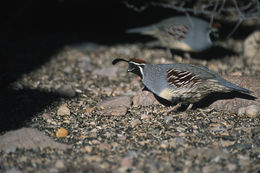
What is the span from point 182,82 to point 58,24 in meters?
3.92

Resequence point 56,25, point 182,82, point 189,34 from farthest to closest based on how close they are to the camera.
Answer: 1. point 56,25
2. point 189,34
3. point 182,82

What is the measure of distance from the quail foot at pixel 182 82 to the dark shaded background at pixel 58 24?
229 cm

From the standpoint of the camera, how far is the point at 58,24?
659 cm

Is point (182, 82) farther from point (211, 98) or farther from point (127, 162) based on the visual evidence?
point (127, 162)

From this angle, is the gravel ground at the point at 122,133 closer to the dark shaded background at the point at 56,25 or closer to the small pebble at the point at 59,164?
the small pebble at the point at 59,164

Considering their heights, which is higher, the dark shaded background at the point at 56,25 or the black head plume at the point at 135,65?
the dark shaded background at the point at 56,25

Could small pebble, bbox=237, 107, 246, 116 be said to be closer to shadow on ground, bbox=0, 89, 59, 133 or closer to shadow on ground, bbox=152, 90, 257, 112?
shadow on ground, bbox=152, 90, 257, 112

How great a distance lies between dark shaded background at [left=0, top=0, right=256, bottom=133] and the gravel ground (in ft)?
3.24

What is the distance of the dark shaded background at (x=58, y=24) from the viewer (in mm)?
5660

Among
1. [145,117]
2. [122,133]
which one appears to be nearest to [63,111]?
[122,133]

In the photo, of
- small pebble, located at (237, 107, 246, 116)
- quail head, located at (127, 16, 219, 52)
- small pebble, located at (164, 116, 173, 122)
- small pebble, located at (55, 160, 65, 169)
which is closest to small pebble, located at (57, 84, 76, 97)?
small pebble, located at (164, 116, 173, 122)

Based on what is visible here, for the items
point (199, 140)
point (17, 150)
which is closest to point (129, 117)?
point (199, 140)

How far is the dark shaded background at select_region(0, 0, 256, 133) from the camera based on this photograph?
5660mm

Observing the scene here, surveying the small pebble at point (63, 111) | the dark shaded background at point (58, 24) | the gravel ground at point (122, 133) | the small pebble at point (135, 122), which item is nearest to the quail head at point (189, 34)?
the gravel ground at point (122, 133)
